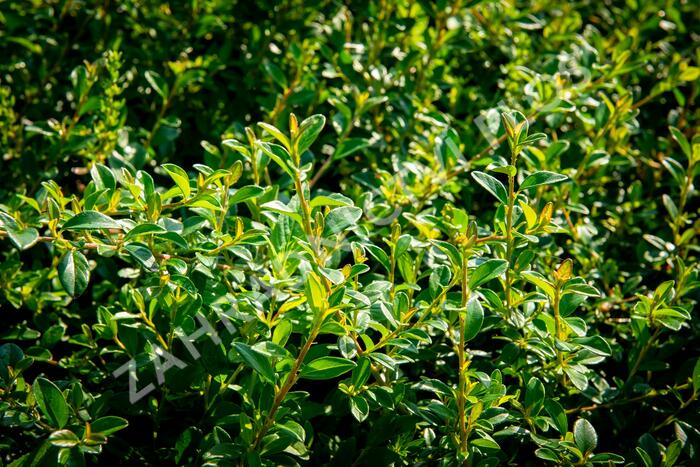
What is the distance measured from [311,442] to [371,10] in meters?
1.25

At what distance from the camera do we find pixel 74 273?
1167 mm

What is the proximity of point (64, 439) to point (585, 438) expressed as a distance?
3.08ft

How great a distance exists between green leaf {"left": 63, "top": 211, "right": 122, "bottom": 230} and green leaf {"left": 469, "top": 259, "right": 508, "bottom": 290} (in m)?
0.63

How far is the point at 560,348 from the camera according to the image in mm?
1241

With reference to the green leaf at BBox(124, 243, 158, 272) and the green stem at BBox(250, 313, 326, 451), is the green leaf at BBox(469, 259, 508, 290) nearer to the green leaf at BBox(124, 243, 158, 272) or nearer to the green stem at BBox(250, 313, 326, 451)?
the green stem at BBox(250, 313, 326, 451)

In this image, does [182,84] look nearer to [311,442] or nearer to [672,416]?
[311,442]

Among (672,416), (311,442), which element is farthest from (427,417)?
(672,416)

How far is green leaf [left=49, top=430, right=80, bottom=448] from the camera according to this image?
3.58 feet

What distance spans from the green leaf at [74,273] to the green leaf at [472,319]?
26.5 inches

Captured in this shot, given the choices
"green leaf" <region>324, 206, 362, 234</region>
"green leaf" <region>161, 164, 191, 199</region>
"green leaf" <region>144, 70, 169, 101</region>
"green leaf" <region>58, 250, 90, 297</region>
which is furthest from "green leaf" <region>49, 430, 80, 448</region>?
"green leaf" <region>144, 70, 169, 101</region>

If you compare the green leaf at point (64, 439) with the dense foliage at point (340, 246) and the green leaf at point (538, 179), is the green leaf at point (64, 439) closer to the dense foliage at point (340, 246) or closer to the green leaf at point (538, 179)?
the dense foliage at point (340, 246)

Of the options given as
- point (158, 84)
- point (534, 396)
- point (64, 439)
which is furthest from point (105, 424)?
point (158, 84)

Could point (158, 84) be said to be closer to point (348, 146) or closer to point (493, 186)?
point (348, 146)

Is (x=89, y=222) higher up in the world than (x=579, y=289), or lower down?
higher up
